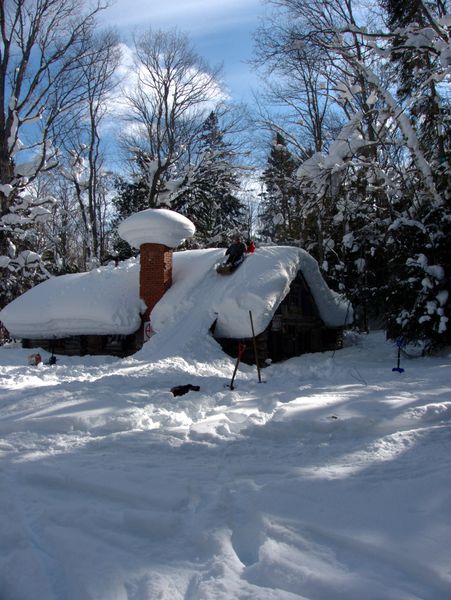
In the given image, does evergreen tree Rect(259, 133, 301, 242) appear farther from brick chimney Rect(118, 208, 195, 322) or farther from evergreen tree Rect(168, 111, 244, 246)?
brick chimney Rect(118, 208, 195, 322)

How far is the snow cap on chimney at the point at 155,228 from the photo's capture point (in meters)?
12.5

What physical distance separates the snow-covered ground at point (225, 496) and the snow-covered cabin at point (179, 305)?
454 centimetres

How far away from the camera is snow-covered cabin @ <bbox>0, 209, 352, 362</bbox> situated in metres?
11.2

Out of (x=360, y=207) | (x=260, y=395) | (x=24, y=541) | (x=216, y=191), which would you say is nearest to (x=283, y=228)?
(x=216, y=191)

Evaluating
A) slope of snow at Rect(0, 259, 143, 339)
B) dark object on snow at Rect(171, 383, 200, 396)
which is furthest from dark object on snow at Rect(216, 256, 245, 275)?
dark object on snow at Rect(171, 383, 200, 396)

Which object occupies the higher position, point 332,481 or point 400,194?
point 400,194

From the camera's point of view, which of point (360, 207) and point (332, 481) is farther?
point (360, 207)

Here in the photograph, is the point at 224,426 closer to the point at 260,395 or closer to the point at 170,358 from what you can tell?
the point at 260,395

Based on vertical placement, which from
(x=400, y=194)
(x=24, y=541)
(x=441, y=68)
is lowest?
(x=24, y=541)

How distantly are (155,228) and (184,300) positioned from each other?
208 centimetres

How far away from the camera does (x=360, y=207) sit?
1461 cm

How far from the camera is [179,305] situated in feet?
39.2

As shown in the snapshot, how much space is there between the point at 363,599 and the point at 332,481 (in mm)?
1239

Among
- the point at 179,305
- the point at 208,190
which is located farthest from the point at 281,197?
the point at 179,305
